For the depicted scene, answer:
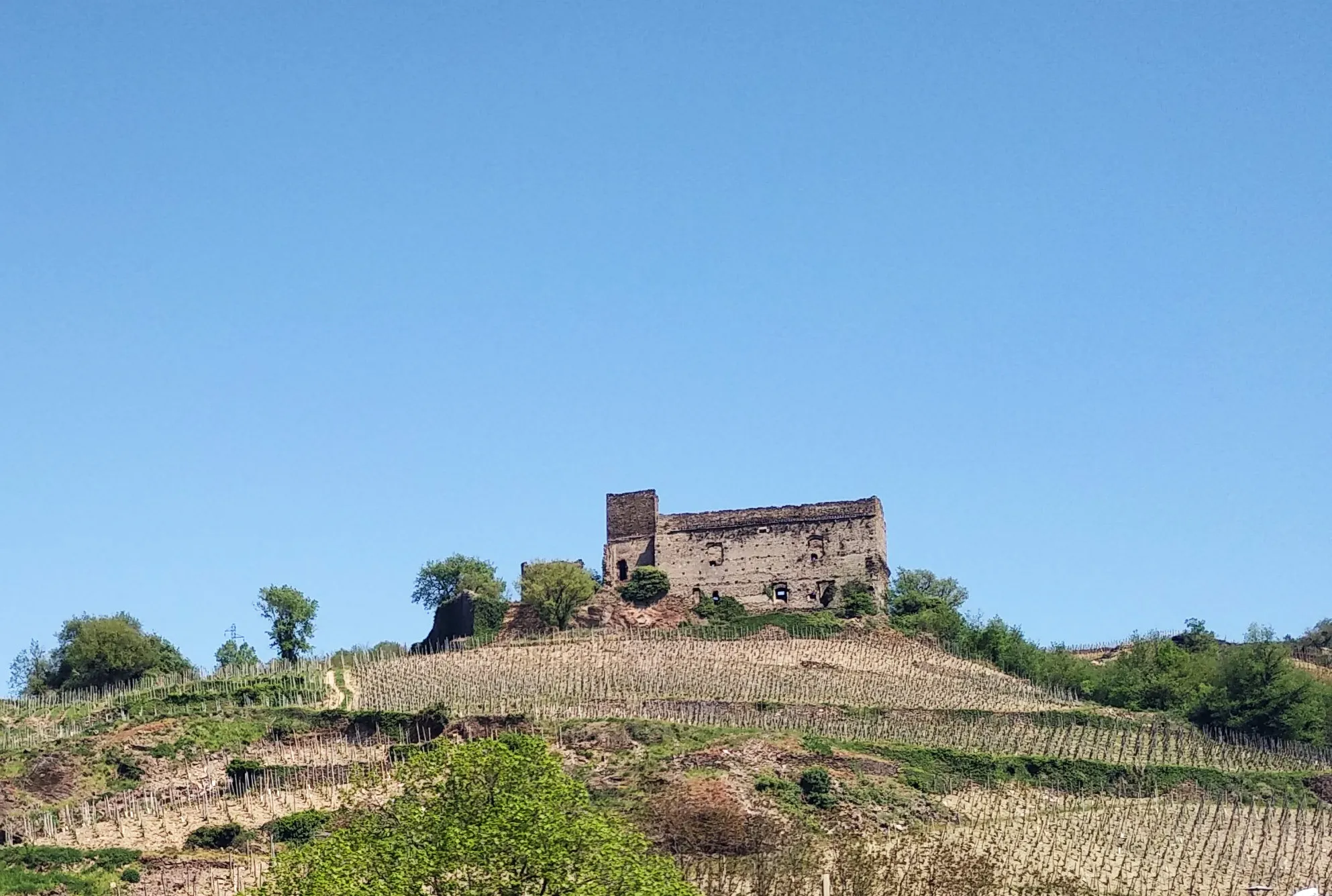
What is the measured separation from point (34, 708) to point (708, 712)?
2579 centimetres

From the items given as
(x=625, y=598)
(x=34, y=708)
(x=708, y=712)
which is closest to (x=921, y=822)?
(x=708, y=712)

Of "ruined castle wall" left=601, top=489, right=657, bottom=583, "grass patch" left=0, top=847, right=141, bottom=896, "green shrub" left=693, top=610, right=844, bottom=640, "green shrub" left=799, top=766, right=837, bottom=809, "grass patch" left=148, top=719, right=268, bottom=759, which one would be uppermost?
"ruined castle wall" left=601, top=489, right=657, bottom=583

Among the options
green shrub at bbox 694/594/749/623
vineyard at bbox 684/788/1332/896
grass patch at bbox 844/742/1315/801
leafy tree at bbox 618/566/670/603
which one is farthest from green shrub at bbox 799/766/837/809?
leafy tree at bbox 618/566/670/603

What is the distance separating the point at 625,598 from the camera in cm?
7900

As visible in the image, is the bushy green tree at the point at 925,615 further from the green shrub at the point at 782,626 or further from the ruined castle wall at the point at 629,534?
the ruined castle wall at the point at 629,534

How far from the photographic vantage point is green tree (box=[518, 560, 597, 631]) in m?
77.4

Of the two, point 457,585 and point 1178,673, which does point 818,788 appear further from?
point 457,585

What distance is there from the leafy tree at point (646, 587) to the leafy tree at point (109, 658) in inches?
721

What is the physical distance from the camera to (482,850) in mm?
31359

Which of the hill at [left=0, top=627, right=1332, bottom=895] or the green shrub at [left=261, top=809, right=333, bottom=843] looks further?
the green shrub at [left=261, top=809, right=333, bottom=843]

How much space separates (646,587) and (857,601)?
894cm

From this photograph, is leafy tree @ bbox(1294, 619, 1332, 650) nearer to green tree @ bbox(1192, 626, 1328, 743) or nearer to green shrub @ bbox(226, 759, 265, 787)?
green tree @ bbox(1192, 626, 1328, 743)

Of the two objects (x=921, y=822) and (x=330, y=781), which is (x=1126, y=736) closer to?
A: (x=921, y=822)

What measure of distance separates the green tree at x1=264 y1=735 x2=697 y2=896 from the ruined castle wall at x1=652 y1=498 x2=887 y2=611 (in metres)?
44.5
